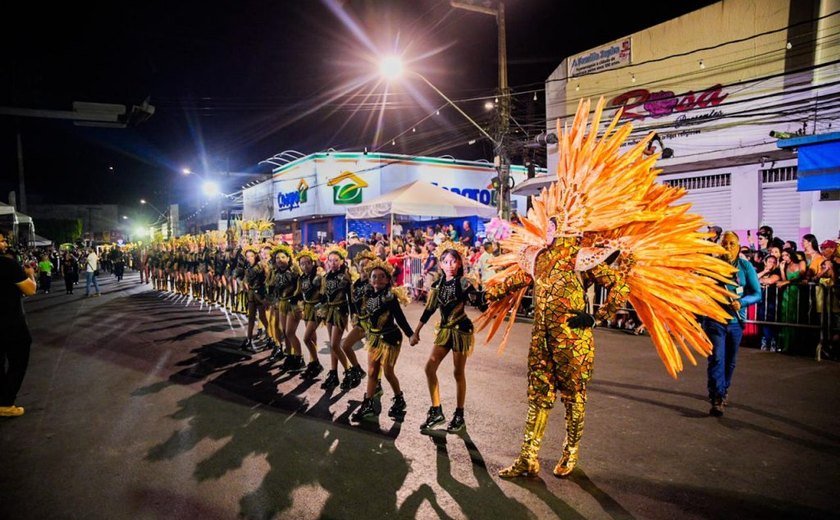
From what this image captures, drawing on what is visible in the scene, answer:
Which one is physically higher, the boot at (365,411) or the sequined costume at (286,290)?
the sequined costume at (286,290)

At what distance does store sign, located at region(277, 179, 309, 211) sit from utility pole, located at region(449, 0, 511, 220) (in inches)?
696

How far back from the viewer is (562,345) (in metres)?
3.64

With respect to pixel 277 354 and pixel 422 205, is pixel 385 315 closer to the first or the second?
pixel 277 354

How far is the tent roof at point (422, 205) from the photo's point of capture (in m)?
15.3

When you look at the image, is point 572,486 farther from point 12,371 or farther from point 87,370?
point 87,370

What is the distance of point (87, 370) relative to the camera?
762cm

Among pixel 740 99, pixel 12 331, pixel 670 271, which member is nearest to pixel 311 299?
pixel 12 331

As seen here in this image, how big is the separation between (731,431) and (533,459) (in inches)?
95.3

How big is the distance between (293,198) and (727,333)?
95.5 feet

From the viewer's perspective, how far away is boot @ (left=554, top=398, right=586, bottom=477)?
3.75 meters

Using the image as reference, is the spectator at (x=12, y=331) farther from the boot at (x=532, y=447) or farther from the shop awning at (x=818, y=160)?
the shop awning at (x=818, y=160)

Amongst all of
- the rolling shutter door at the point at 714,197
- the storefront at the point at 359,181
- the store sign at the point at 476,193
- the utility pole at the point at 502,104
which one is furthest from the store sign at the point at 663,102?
the store sign at the point at 476,193

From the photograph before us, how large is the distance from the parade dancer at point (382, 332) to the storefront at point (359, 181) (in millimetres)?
19212

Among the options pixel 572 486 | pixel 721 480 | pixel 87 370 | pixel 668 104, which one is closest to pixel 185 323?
pixel 87 370
